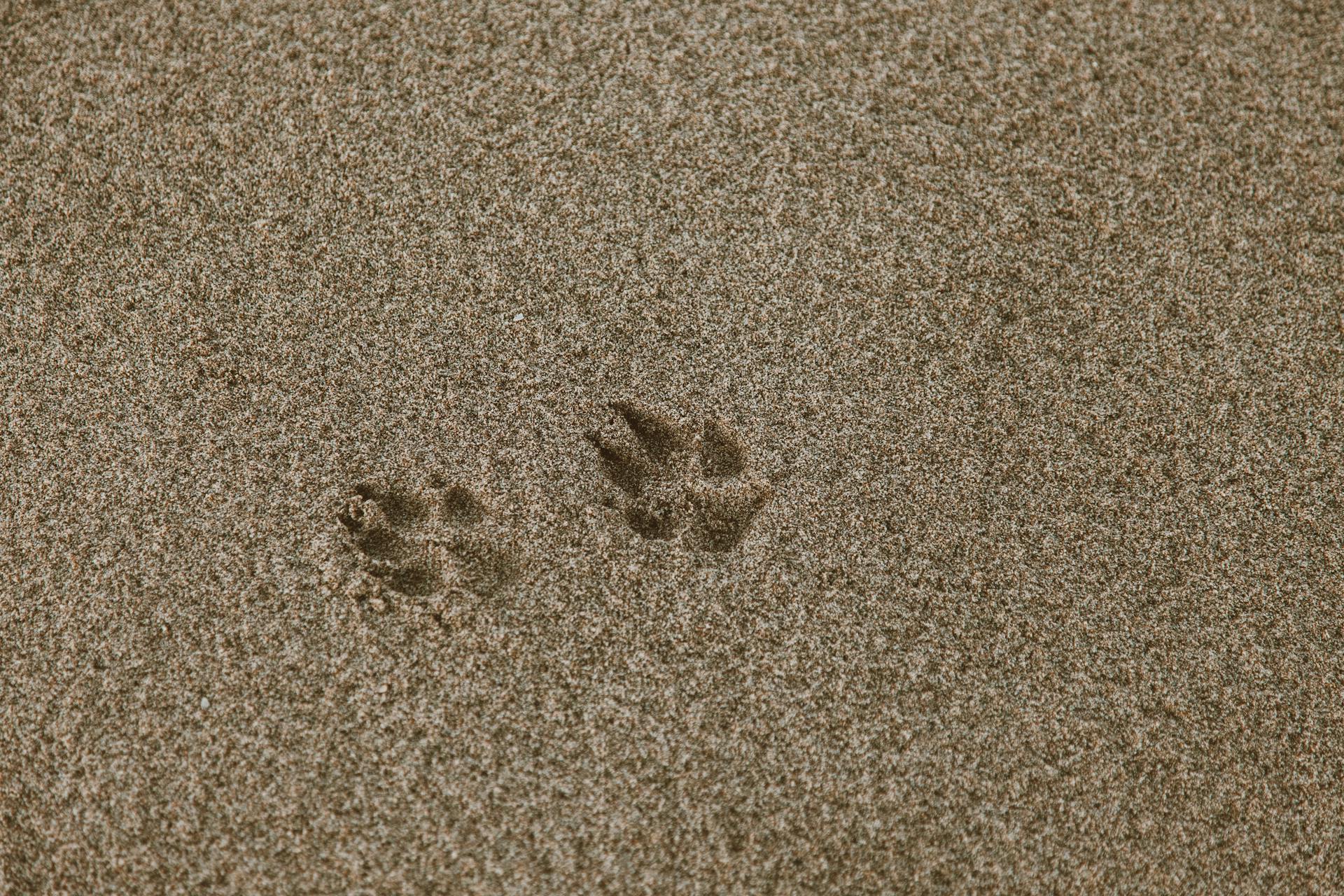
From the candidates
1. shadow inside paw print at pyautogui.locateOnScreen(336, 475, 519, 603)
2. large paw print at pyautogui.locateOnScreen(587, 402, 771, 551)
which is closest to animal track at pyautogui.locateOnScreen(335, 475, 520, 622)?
shadow inside paw print at pyautogui.locateOnScreen(336, 475, 519, 603)

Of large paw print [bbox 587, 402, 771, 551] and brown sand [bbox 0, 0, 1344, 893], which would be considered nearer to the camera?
brown sand [bbox 0, 0, 1344, 893]

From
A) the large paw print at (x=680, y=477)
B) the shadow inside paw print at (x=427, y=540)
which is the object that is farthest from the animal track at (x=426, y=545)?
the large paw print at (x=680, y=477)

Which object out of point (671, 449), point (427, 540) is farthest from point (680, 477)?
point (427, 540)

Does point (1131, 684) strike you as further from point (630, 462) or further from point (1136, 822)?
point (630, 462)

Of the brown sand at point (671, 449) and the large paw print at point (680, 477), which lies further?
the large paw print at point (680, 477)

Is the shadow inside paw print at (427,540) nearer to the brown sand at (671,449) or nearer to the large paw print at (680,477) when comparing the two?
the brown sand at (671,449)

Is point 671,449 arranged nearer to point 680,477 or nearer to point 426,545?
point 680,477

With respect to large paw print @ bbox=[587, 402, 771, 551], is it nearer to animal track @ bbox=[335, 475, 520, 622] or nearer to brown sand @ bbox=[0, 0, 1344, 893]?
brown sand @ bbox=[0, 0, 1344, 893]
